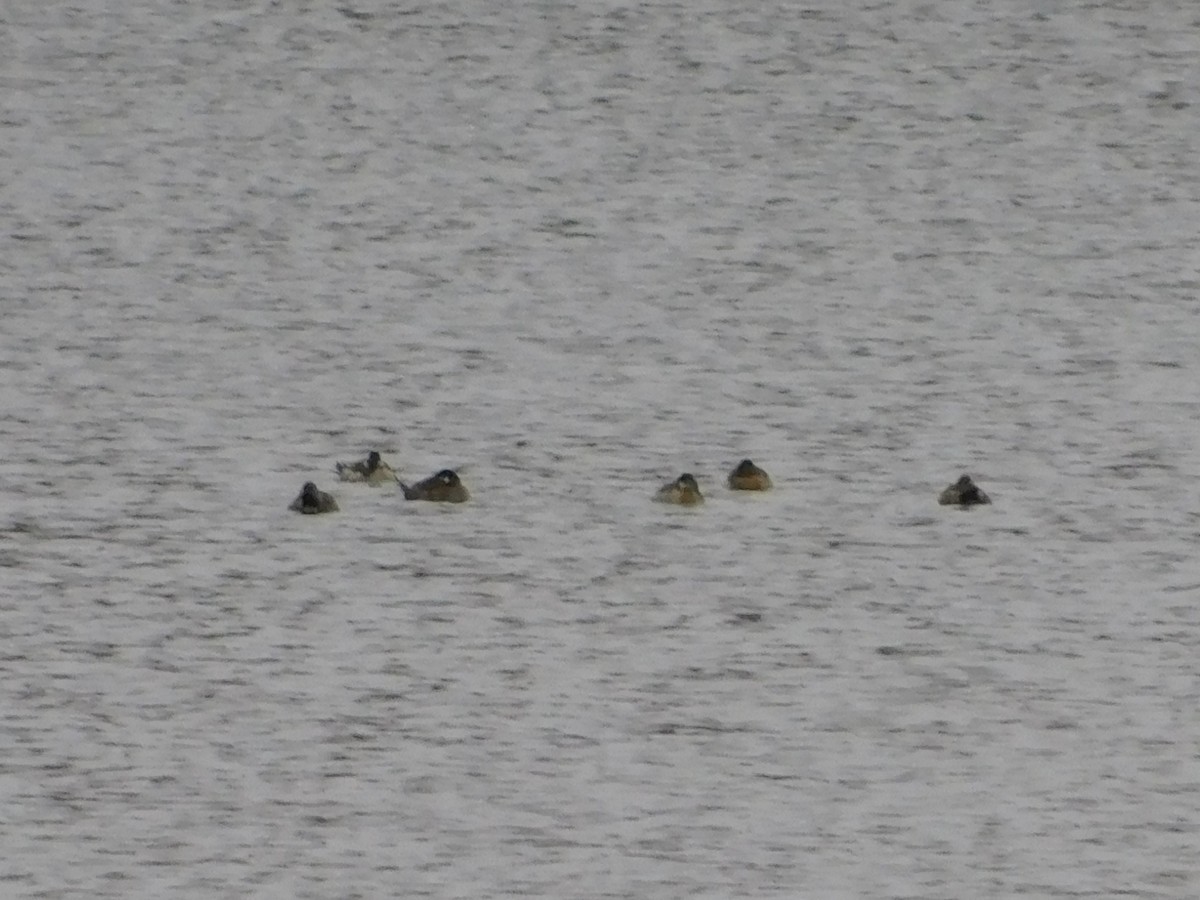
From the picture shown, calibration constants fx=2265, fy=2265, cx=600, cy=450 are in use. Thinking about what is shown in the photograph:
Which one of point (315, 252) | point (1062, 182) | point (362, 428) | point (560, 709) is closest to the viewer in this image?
point (560, 709)

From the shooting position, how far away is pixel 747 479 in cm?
450

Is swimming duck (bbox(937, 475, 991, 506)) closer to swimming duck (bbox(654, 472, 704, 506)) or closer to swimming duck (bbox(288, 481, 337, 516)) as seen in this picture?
swimming duck (bbox(654, 472, 704, 506))

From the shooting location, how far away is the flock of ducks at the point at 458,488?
4414mm

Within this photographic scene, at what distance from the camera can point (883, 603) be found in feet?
13.3

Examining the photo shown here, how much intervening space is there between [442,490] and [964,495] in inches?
40.4

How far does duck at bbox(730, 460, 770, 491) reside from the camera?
4.50m

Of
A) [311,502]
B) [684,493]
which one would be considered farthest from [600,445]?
[311,502]

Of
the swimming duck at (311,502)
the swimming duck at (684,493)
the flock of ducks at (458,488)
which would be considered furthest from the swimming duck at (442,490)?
the swimming duck at (684,493)

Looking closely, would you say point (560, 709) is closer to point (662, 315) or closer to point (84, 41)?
point (662, 315)

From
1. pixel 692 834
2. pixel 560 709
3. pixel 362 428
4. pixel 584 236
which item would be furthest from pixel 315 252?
pixel 692 834

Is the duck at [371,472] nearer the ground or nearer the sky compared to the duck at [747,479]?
nearer the ground

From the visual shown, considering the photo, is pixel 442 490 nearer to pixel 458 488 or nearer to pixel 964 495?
pixel 458 488

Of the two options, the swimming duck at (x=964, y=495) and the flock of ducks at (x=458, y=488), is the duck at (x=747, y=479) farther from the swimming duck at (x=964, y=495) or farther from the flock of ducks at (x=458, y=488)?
the swimming duck at (x=964, y=495)

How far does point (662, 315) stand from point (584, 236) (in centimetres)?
64
